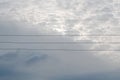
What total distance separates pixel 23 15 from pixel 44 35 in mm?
3133

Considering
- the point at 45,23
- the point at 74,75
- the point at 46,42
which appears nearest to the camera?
the point at 74,75

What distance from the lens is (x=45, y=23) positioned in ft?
81.6

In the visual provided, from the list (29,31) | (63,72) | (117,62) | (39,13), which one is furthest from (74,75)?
(39,13)

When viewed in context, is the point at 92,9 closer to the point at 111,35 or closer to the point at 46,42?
the point at 111,35

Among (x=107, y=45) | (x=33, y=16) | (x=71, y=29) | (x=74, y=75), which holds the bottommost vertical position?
(x=74, y=75)

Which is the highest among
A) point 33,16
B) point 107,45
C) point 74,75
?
point 33,16

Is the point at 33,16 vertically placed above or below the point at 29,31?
above

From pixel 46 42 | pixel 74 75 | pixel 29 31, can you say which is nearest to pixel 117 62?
pixel 74 75

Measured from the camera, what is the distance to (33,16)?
2567cm

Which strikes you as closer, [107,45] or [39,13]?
[107,45]

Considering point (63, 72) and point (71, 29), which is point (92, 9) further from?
point (63, 72)

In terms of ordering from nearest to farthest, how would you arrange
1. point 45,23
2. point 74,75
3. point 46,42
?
1. point 74,75
2. point 46,42
3. point 45,23

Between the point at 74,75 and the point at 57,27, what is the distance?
4499 mm

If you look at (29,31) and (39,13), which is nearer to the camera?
(29,31)
